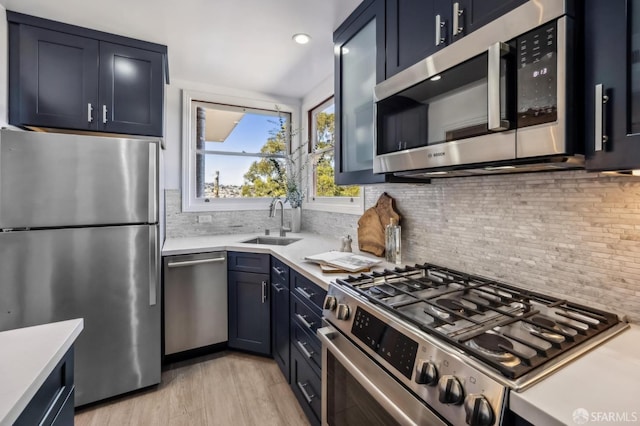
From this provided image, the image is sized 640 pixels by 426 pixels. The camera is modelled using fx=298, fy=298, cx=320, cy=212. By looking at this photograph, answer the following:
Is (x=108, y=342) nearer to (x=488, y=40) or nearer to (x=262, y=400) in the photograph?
(x=262, y=400)

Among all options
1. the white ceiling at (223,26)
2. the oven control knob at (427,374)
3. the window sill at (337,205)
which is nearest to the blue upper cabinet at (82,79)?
the white ceiling at (223,26)

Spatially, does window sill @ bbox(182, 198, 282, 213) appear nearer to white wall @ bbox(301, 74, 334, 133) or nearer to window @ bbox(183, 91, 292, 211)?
window @ bbox(183, 91, 292, 211)

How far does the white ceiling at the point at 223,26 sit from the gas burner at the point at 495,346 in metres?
1.81

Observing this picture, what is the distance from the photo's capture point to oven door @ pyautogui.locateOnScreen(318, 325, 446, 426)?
0.81 metres

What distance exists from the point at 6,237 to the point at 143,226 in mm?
649

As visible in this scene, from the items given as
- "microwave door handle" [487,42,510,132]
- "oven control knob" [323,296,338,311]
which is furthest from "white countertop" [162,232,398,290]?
"microwave door handle" [487,42,510,132]

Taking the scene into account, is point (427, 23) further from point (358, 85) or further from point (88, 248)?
point (88, 248)

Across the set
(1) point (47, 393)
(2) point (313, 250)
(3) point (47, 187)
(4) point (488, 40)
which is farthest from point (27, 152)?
(4) point (488, 40)

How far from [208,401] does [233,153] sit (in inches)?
87.7

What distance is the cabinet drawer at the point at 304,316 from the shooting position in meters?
1.54

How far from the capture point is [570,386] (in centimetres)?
63

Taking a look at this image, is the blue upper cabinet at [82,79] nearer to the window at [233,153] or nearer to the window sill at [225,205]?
the window at [233,153]

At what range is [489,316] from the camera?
97cm

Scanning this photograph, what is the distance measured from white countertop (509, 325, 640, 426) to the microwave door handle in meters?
0.65
